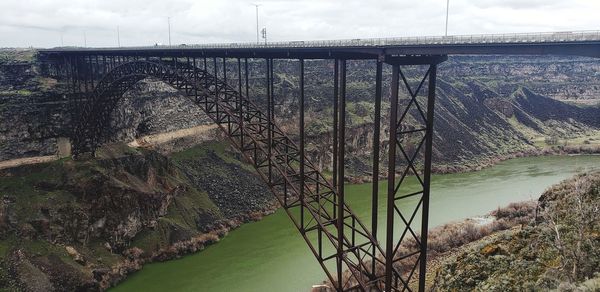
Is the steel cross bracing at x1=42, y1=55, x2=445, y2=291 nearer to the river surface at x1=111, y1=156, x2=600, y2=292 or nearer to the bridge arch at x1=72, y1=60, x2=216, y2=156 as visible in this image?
the bridge arch at x1=72, y1=60, x2=216, y2=156

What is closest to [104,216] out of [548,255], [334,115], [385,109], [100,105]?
[100,105]

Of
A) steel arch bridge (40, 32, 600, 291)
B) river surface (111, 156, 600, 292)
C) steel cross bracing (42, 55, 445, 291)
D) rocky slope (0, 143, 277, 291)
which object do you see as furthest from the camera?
river surface (111, 156, 600, 292)

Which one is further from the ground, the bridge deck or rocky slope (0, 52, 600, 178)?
the bridge deck

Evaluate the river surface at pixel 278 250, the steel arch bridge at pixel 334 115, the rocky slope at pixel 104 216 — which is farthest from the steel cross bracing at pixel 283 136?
the rocky slope at pixel 104 216

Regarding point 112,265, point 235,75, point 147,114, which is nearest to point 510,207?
point 112,265

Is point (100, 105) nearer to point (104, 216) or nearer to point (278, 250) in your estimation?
point (104, 216)

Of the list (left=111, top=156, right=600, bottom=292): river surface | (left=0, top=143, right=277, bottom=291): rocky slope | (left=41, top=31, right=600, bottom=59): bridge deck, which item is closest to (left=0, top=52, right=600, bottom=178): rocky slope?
(left=0, top=143, right=277, bottom=291): rocky slope

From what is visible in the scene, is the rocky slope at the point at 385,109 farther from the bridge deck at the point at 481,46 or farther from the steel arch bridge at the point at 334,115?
the bridge deck at the point at 481,46
